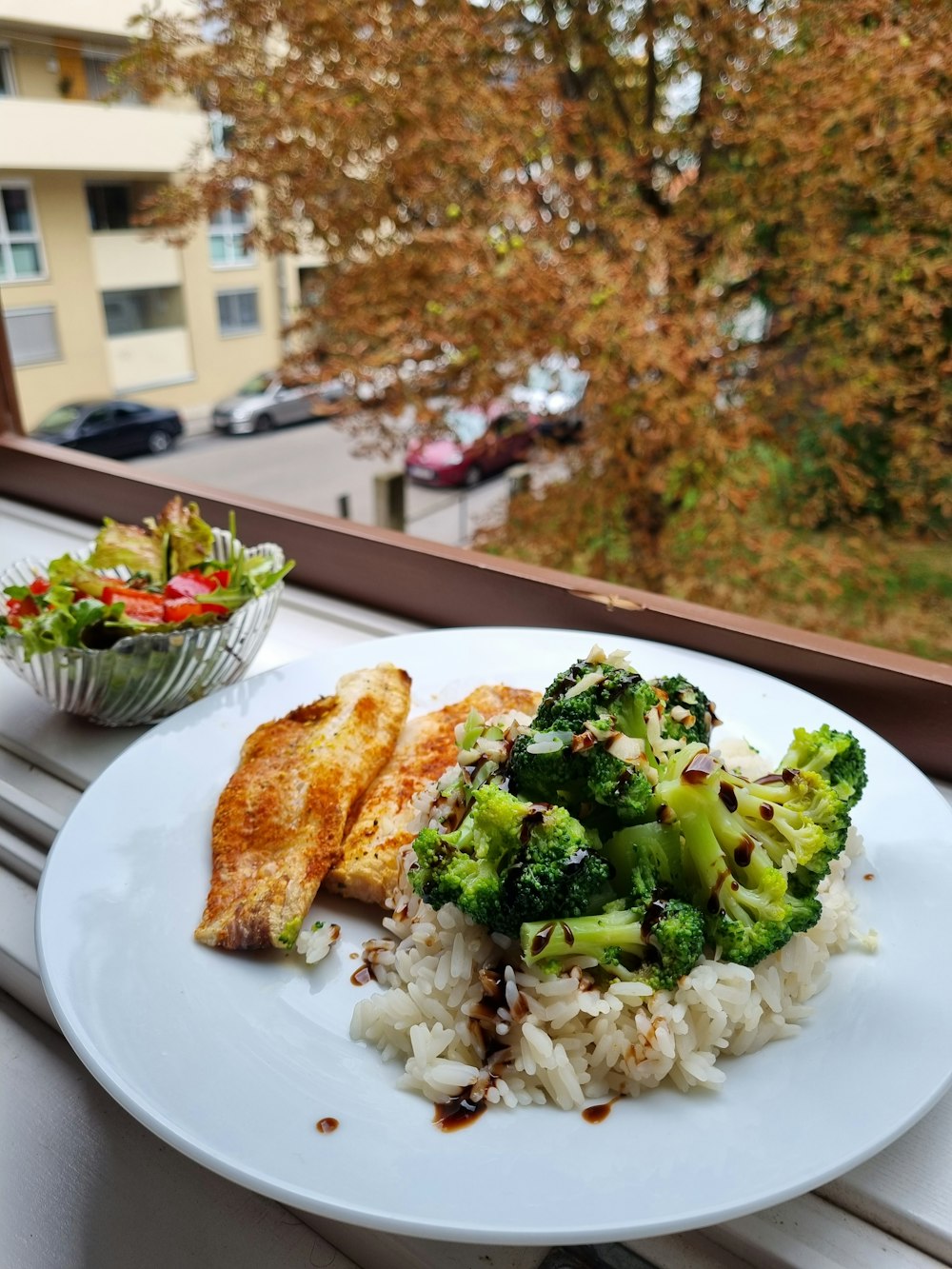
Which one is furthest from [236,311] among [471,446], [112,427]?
[471,446]

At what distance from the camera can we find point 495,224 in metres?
3.22

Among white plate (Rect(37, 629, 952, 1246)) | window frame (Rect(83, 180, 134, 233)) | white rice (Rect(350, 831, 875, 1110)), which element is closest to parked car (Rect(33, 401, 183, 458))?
window frame (Rect(83, 180, 134, 233))

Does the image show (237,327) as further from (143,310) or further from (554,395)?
(554,395)

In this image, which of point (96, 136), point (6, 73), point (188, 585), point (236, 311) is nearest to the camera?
point (188, 585)

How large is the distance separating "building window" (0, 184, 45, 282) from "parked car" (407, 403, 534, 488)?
4.92 ft

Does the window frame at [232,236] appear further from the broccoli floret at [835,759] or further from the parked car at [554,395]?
the broccoli floret at [835,759]

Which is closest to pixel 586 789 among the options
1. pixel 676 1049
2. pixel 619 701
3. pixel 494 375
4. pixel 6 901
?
pixel 619 701

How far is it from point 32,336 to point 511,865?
2.91 metres

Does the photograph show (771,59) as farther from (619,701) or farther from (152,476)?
(619,701)

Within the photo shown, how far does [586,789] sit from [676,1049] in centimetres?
24

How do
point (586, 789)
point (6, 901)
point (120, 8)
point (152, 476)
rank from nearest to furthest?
point (586, 789)
point (6, 901)
point (152, 476)
point (120, 8)

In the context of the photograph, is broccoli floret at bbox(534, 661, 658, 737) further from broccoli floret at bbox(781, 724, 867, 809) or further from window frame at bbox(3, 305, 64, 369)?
window frame at bbox(3, 305, 64, 369)

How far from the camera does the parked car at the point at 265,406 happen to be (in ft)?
12.9

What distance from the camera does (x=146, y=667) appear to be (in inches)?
49.5
